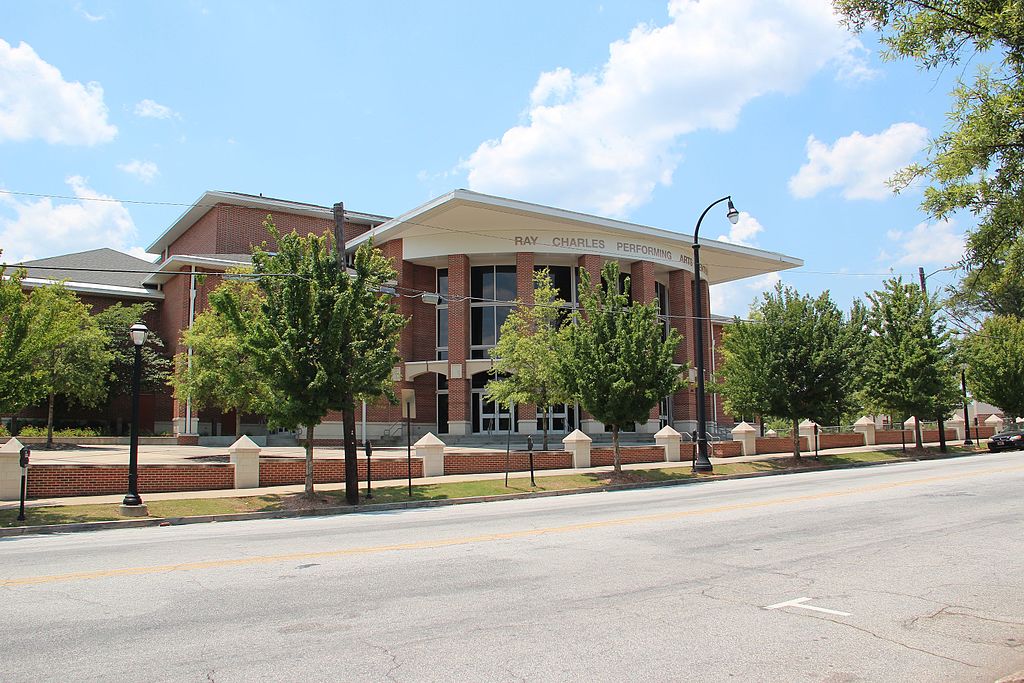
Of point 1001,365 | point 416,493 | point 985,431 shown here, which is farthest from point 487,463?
point 985,431

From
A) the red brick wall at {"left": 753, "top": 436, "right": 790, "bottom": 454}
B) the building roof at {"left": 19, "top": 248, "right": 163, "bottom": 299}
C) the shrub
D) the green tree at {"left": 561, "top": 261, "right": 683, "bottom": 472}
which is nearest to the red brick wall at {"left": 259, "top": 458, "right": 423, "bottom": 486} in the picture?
the green tree at {"left": 561, "top": 261, "right": 683, "bottom": 472}

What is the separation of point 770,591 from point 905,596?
1293 millimetres

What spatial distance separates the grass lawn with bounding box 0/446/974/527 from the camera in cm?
1588

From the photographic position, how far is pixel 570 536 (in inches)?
452

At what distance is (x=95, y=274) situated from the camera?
4788 cm

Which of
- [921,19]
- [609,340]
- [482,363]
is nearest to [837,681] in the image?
[921,19]

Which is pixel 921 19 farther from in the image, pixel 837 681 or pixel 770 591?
pixel 770 591

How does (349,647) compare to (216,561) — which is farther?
(216,561)

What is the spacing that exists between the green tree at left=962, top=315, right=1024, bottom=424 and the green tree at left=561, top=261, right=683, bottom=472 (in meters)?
28.6

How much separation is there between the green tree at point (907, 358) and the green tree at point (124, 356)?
127ft

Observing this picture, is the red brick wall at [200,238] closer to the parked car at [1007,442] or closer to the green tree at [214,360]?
the green tree at [214,360]

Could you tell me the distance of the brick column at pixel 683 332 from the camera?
47.2 m

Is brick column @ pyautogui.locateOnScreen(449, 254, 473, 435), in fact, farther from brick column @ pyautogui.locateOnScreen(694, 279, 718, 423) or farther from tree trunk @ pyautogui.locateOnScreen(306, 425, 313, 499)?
tree trunk @ pyautogui.locateOnScreen(306, 425, 313, 499)

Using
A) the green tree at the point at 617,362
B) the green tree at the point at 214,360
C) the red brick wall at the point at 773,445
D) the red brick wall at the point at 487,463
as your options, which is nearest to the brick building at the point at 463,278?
the red brick wall at the point at 773,445
